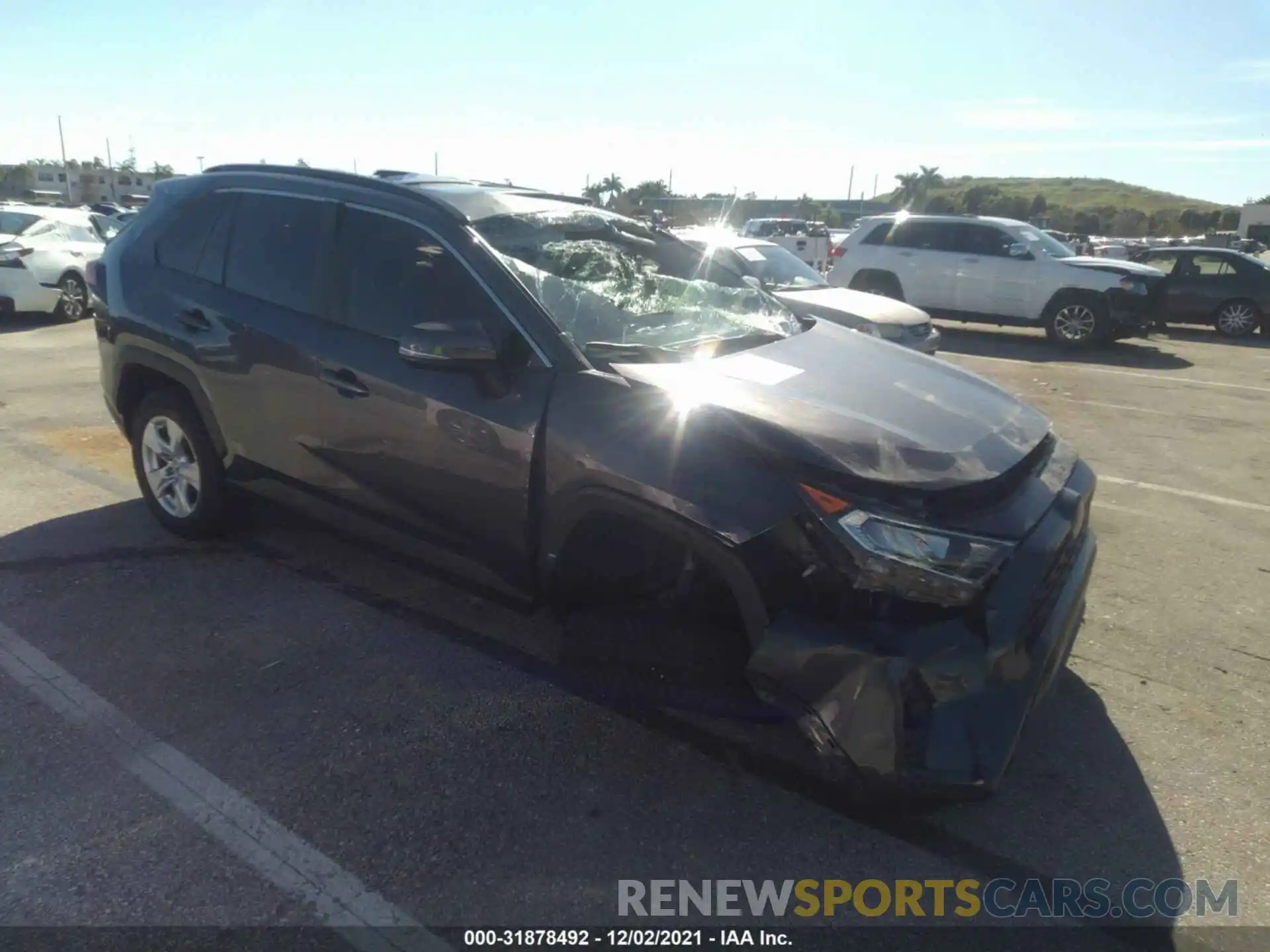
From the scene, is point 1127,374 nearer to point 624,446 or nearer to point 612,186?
point 624,446

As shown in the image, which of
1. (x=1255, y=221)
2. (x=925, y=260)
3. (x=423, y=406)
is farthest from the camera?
(x=1255, y=221)

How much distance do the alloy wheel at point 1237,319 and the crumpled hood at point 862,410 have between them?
49.5ft

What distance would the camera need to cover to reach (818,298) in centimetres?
1024

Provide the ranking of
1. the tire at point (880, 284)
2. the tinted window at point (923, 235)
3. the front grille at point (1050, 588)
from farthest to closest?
1. the tire at point (880, 284)
2. the tinted window at point (923, 235)
3. the front grille at point (1050, 588)

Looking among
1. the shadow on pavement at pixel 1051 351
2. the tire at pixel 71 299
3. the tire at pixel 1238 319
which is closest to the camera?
the shadow on pavement at pixel 1051 351

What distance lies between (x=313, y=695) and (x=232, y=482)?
1462mm

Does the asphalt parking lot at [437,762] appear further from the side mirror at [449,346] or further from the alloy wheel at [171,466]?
the side mirror at [449,346]

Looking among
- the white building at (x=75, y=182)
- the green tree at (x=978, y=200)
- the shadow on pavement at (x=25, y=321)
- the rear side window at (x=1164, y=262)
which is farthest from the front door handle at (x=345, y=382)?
the green tree at (x=978, y=200)

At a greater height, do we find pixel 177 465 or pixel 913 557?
pixel 913 557

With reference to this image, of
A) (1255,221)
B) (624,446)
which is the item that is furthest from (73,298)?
(1255,221)

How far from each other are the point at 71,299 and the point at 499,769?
13.0 meters

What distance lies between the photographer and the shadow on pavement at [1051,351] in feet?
42.2

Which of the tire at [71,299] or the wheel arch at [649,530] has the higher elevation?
the wheel arch at [649,530]
